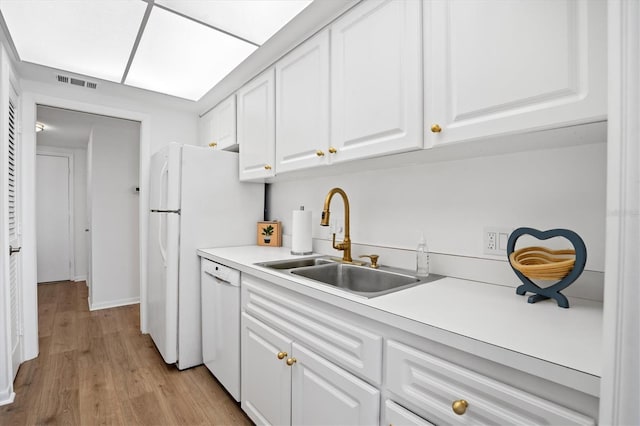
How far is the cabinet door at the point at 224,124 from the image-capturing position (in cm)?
263

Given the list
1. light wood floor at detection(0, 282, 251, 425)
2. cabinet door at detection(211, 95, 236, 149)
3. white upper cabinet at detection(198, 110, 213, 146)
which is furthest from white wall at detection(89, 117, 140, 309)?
cabinet door at detection(211, 95, 236, 149)

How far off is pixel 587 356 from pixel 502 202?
29.9 inches

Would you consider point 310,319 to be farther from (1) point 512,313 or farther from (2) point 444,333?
(1) point 512,313

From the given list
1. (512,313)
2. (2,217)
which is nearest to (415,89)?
(512,313)

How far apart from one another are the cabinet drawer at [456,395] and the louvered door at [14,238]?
8.20 feet

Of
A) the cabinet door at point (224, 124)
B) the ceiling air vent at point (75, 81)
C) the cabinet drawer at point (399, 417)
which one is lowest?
the cabinet drawer at point (399, 417)

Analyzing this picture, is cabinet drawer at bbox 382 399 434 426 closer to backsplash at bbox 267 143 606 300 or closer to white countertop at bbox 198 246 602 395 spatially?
white countertop at bbox 198 246 602 395

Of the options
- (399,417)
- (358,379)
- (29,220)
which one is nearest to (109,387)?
(29,220)

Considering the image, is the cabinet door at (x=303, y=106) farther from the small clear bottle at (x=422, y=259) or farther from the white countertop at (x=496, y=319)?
the white countertop at (x=496, y=319)

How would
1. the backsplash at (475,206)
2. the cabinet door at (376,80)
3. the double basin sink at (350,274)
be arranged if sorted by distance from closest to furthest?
the backsplash at (475,206) < the cabinet door at (376,80) < the double basin sink at (350,274)

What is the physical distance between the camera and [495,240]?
132 centimetres

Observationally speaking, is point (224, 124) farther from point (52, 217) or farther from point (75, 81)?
point (52, 217)

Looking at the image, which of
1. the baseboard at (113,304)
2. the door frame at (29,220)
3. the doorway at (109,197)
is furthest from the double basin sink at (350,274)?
the baseboard at (113,304)

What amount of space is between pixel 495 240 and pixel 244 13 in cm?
164
